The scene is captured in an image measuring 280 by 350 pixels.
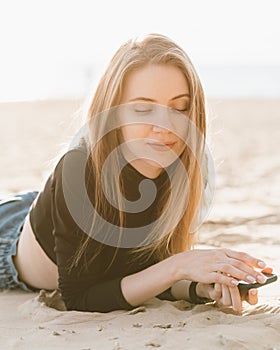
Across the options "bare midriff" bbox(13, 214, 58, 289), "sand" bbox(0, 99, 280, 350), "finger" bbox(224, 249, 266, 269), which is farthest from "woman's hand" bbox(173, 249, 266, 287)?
"bare midriff" bbox(13, 214, 58, 289)

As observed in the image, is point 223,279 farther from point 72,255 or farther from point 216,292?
point 72,255

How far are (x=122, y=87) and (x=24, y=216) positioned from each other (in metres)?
1.09

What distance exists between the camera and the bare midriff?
2842 mm

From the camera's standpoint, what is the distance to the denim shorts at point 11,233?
9.77 feet

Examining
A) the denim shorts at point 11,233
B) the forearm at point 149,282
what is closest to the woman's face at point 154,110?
the forearm at point 149,282

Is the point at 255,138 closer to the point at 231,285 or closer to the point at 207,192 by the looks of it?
the point at 207,192

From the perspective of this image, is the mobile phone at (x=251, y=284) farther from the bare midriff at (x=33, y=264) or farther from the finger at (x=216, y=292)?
the bare midriff at (x=33, y=264)

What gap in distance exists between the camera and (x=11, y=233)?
313cm

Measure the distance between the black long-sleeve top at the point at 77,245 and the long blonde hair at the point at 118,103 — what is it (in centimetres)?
4

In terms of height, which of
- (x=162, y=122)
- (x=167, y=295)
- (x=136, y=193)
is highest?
(x=162, y=122)

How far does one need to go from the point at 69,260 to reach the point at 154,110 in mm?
636

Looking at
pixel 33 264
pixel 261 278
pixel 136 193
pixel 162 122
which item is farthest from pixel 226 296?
pixel 33 264

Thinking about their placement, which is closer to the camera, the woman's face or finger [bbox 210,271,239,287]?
finger [bbox 210,271,239,287]

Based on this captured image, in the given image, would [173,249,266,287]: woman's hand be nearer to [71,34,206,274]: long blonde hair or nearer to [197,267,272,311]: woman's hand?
[197,267,272,311]: woman's hand
